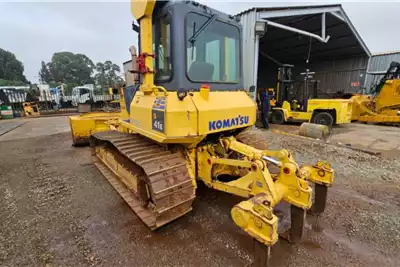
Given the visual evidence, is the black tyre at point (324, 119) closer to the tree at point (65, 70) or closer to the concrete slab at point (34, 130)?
the concrete slab at point (34, 130)

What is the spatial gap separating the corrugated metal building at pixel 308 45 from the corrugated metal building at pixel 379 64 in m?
1.34

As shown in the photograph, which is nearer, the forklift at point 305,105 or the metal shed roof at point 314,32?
the metal shed roof at point 314,32

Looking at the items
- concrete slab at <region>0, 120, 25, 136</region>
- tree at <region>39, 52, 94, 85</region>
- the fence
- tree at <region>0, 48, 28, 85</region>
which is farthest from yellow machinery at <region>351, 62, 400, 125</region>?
tree at <region>0, 48, 28, 85</region>

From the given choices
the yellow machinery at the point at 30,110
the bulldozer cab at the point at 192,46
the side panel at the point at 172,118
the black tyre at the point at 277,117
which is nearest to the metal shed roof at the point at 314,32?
the black tyre at the point at 277,117

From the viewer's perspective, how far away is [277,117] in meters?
11.0

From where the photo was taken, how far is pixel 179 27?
2.39 m

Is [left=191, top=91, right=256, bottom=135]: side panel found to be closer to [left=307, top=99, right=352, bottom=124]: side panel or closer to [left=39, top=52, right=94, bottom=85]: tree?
[left=307, top=99, right=352, bottom=124]: side panel

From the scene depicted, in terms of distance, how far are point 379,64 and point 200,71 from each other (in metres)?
21.0

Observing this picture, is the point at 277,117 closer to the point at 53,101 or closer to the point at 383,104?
the point at 383,104

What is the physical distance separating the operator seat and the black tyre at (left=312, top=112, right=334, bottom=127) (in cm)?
833

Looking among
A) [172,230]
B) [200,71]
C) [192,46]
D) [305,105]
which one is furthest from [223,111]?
[305,105]

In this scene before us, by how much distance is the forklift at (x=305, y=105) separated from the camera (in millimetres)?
9164

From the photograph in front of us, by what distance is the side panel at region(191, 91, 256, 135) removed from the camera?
235 cm

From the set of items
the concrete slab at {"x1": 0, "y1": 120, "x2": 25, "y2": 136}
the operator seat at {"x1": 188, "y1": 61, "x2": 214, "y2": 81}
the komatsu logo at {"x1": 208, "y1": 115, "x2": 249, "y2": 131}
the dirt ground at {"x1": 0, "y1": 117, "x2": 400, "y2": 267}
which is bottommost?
the concrete slab at {"x1": 0, "y1": 120, "x2": 25, "y2": 136}
